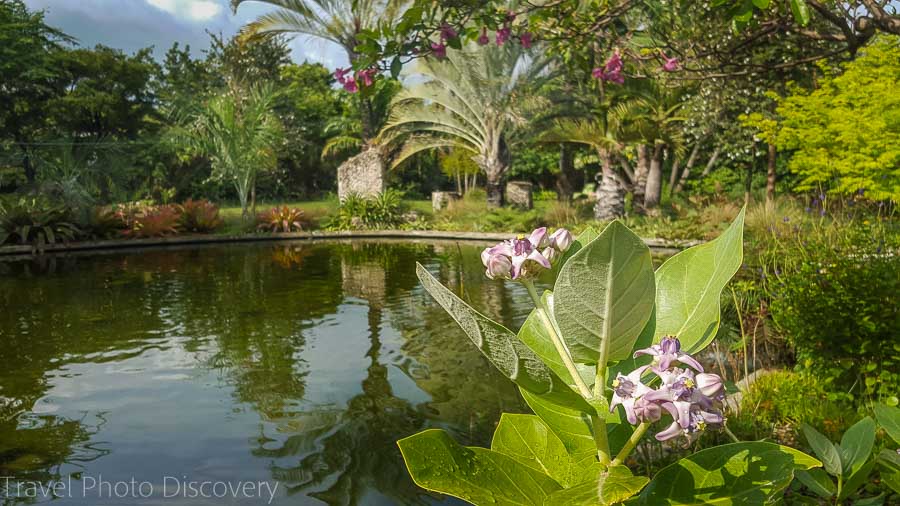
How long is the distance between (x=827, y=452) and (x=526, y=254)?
0.60 m

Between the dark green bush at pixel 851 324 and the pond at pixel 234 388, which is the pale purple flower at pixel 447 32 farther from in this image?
the dark green bush at pixel 851 324

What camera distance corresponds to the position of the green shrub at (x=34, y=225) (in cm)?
1399

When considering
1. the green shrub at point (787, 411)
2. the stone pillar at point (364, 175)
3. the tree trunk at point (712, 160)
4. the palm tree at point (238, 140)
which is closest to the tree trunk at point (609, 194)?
the tree trunk at point (712, 160)

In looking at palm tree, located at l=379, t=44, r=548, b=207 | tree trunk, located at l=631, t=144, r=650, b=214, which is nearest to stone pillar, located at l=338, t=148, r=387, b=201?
palm tree, located at l=379, t=44, r=548, b=207

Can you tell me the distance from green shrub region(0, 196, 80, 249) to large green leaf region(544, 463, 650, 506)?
52.2 ft

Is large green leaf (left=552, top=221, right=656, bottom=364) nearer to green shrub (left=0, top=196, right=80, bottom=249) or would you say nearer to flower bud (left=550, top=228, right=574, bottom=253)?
flower bud (left=550, top=228, right=574, bottom=253)

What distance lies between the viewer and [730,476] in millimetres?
766

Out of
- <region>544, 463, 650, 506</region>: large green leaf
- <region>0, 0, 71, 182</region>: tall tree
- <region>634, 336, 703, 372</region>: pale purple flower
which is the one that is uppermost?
<region>0, 0, 71, 182</region>: tall tree

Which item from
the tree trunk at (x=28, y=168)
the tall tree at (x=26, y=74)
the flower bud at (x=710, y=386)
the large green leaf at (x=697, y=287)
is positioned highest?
the tall tree at (x=26, y=74)

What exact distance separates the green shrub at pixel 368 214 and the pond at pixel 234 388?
29.2 feet

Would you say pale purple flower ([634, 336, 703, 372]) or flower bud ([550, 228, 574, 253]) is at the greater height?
flower bud ([550, 228, 574, 253])

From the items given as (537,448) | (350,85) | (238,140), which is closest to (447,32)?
(350,85)

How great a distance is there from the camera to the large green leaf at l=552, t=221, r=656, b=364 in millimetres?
690

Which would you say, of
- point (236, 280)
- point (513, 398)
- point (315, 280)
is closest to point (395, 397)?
point (513, 398)
